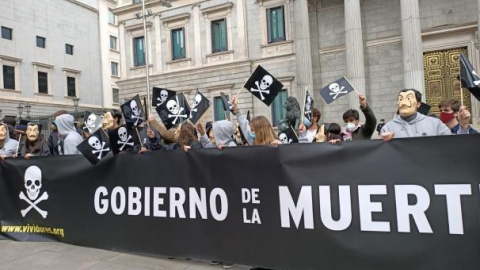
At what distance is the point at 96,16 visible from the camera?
54.2 m

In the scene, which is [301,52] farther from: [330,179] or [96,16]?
[96,16]

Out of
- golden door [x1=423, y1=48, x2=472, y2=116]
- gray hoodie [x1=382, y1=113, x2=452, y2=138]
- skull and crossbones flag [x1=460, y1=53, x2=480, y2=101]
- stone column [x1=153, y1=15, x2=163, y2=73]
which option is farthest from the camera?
stone column [x1=153, y1=15, x2=163, y2=73]

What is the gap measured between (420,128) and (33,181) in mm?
5592

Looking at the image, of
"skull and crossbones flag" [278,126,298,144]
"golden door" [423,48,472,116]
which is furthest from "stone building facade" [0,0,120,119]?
"skull and crossbones flag" [278,126,298,144]

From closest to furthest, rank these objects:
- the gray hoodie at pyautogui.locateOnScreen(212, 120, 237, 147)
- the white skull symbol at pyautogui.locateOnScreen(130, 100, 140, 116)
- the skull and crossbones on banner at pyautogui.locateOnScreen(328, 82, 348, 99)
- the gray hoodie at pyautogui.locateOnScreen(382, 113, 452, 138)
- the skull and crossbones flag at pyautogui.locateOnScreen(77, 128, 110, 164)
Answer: the gray hoodie at pyautogui.locateOnScreen(382, 113, 452, 138)
the gray hoodie at pyautogui.locateOnScreen(212, 120, 237, 147)
the skull and crossbones flag at pyautogui.locateOnScreen(77, 128, 110, 164)
the white skull symbol at pyautogui.locateOnScreen(130, 100, 140, 116)
the skull and crossbones on banner at pyautogui.locateOnScreen(328, 82, 348, 99)

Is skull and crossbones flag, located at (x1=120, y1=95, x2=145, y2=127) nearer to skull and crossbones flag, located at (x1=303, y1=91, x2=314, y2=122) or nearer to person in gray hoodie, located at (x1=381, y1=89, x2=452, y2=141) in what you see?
skull and crossbones flag, located at (x1=303, y1=91, x2=314, y2=122)

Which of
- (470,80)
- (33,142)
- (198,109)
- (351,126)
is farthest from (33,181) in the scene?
(470,80)

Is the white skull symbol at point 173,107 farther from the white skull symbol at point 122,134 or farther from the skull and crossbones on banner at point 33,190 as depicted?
the skull and crossbones on banner at point 33,190

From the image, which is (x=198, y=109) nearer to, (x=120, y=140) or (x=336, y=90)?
(x=120, y=140)

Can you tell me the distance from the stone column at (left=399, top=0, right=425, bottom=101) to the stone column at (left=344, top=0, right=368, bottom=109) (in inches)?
91.4

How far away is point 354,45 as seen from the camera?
76.3 feet

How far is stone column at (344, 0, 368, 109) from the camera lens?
75.6 feet

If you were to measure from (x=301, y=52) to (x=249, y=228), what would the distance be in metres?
22.2

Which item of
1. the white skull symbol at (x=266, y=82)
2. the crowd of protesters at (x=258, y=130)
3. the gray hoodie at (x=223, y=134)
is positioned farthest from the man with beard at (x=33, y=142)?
the white skull symbol at (x=266, y=82)
